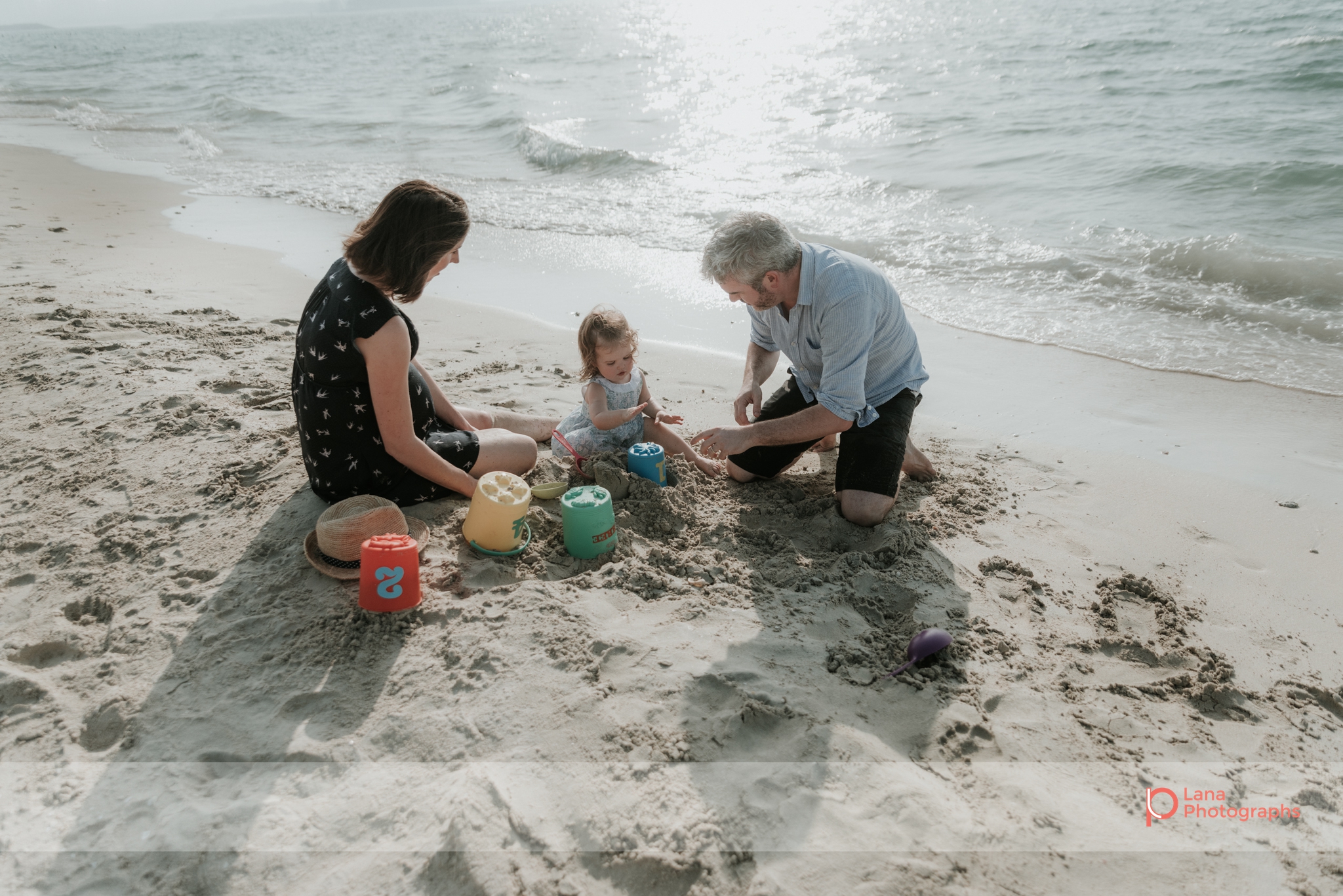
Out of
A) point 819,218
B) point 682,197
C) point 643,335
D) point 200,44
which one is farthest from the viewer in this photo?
point 200,44

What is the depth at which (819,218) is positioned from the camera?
9523mm

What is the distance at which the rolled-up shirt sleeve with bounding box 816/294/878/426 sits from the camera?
11.7ft

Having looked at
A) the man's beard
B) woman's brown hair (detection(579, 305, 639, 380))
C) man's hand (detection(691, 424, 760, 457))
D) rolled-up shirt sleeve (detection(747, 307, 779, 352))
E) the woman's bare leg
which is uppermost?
the man's beard

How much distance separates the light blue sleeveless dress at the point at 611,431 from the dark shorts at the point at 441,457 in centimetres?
58

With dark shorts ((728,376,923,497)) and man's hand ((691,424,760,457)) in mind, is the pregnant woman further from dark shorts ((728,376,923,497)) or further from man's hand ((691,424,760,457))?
dark shorts ((728,376,923,497))

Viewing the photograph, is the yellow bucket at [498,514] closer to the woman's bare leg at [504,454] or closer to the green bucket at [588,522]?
the green bucket at [588,522]

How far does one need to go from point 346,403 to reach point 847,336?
2.11 meters

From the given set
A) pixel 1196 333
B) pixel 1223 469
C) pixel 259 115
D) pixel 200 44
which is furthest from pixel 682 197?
pixel 200 44

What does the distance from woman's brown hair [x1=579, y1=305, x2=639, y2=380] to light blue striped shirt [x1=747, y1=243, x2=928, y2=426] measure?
0.69 meters

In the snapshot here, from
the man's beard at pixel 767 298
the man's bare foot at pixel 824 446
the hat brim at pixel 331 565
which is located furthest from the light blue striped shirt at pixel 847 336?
the hat brim at pixel 331 565

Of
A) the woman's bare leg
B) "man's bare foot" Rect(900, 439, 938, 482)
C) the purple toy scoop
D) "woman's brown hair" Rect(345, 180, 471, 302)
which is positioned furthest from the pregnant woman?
"man's bare foot" Rect(900, 439, 938, 482)

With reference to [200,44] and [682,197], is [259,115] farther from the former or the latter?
[200,44]

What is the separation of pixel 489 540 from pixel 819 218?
7.46 meters

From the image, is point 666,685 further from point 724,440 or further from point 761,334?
point 761,334
